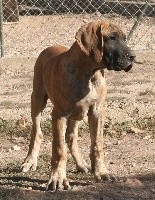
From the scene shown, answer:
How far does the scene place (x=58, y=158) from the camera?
589cm

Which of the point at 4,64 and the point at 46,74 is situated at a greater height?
the point at 46,74

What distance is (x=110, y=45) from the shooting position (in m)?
5.83

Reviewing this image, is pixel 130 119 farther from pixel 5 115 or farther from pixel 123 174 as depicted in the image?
pixel 123 174

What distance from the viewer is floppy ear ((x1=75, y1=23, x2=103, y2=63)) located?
227 inches

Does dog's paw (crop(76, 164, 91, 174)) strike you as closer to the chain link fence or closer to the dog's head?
the dog's head

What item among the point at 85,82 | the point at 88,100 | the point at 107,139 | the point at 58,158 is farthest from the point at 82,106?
the point at 107,139

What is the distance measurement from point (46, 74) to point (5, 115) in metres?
2.66

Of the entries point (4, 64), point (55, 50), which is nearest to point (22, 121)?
point (55, 50)

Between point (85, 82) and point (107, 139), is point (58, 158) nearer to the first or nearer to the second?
point (85, 82)

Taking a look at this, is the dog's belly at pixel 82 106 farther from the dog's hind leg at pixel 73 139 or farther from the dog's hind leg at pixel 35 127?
the dog's hind leg at pixel 35 127

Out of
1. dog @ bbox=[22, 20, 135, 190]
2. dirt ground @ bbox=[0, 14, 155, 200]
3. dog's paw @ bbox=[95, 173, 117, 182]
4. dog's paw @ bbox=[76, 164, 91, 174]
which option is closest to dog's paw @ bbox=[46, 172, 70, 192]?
dog @ bbox=[22, 20, 135, 190]

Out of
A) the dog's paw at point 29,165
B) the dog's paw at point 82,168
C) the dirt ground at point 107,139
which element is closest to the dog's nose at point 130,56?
the dirt ground at point 107,139

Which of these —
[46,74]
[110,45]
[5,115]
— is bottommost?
[5,115]

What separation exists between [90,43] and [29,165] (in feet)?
5.46
